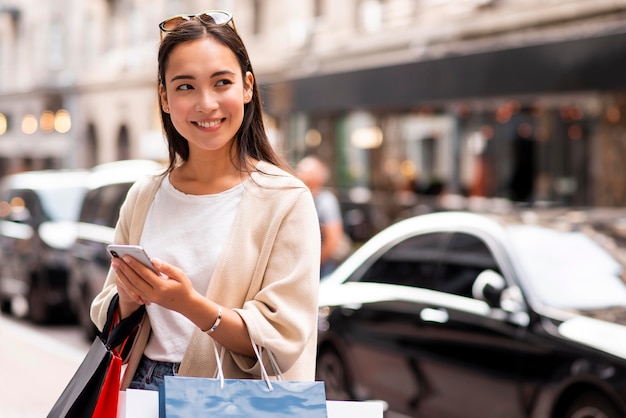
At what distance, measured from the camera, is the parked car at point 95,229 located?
12773mm

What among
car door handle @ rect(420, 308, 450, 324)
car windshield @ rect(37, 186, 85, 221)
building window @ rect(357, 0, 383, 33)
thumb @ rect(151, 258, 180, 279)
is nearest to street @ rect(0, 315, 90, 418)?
car windshield @ rect(37, 186, 85, 221)

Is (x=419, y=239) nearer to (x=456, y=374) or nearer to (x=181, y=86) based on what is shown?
(x=456, y=374)

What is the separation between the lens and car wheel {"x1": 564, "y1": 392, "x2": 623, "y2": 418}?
5902 mm

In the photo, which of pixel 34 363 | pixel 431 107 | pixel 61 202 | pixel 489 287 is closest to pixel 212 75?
pixel 489 287

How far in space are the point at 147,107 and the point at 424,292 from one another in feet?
103

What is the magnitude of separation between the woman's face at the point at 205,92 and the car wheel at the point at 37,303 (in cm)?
1240

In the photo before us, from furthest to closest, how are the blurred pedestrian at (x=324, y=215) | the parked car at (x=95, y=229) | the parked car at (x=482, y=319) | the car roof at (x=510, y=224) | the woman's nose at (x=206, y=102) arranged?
the parked car at (x=95, y=229), the blurred pedestrian at (x=324, y=215), the car roof at (x=510, y=224), the parked car at (x=482, y=319), the woman's nose at (x=206, y=102)

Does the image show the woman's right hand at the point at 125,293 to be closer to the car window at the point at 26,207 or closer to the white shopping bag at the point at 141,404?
the white shopping bag at the point at 141,404

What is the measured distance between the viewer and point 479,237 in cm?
728

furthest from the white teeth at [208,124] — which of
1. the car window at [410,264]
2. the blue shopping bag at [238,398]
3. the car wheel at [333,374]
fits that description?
the car wheel at [333,374]

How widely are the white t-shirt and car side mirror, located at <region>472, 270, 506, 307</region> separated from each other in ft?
13.3

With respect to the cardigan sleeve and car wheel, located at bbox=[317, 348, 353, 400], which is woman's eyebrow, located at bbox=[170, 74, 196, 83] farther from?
car wheel, located at bbox=[317, 348, 353, 400]

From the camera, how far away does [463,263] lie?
7348 millimetres

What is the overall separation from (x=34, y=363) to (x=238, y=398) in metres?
9.36
